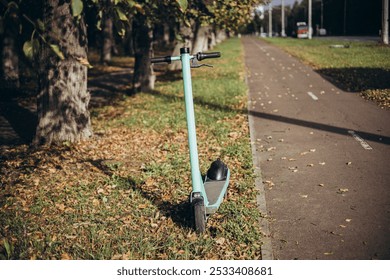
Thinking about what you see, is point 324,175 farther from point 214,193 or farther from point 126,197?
point 126,197

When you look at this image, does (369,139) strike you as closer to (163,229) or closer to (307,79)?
(163,229)

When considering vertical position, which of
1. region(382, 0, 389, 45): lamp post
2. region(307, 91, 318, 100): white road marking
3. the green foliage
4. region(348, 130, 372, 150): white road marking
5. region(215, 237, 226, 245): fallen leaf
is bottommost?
region(215, 237, 226, 245): fallen leaf

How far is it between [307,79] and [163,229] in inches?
582

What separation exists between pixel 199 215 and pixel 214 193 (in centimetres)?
71

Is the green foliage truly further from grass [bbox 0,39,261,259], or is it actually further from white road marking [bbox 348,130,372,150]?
white road marking [bbox 348,130,372,150]

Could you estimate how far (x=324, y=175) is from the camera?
20.8ft

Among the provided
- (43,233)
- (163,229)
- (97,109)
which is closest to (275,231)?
(163,229)

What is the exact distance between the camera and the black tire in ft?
14.3

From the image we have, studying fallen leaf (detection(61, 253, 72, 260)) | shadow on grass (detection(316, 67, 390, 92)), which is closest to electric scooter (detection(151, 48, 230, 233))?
fallen leaf (detection(61, 253, 72, 260))

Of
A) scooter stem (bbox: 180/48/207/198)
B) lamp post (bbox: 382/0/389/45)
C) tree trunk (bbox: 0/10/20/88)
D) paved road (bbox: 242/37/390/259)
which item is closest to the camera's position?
scooter stem (bbox: 180/48/207/198)

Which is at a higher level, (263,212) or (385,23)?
(385,23)

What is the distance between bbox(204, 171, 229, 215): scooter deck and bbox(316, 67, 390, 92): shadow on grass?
32.6ft

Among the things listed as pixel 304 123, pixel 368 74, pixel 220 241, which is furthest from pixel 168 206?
pixel 368 74

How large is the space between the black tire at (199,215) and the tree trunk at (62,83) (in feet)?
16.0
